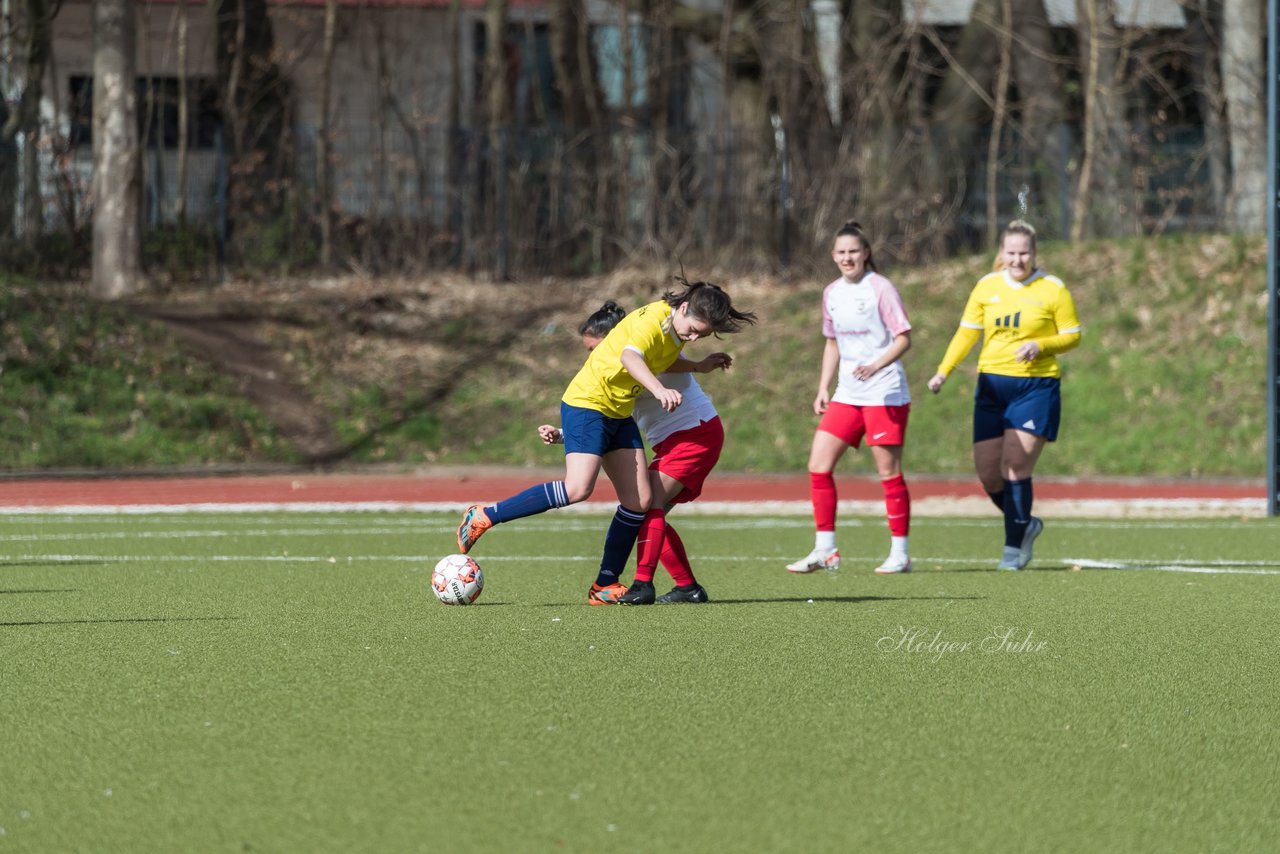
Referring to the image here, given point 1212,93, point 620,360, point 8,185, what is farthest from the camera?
point 1212,93

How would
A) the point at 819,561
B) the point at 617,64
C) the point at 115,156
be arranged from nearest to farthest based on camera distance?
1. the point at 819,561
2. the point at 115,156
3. the point at 617,64

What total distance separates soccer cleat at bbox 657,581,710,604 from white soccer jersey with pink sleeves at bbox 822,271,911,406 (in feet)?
6.83

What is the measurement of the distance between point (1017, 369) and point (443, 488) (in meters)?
9.42

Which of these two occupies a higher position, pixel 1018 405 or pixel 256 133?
pixel 256 133

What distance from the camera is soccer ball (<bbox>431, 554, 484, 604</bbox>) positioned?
903 cm

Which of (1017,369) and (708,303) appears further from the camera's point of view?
(1017,369)

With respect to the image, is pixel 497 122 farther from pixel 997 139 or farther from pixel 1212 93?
pixel 1212 93

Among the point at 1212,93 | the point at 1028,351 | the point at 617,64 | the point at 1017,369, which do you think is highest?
the point at 617,64

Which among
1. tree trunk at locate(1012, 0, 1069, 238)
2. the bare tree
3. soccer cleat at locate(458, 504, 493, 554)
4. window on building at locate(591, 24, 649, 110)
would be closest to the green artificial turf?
soccer cleat at locate(458, 504, 493, 554)

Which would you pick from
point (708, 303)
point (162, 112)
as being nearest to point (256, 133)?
point (162, 112)

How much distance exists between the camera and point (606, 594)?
30.5 ft

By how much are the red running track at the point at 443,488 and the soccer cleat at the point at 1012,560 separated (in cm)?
662

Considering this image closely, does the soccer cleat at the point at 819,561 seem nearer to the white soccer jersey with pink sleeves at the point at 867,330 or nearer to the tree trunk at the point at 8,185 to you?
the white soccer jersey with pink sleeves at the point at 867,330

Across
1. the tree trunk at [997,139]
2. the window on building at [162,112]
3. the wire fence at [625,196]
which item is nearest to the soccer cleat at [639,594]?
the wire fence at [625,196]
